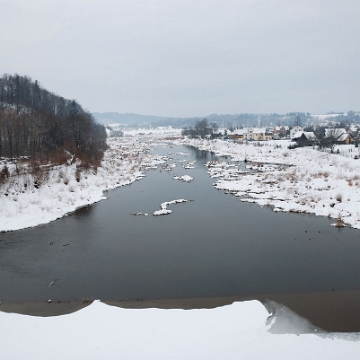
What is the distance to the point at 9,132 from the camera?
2642cm

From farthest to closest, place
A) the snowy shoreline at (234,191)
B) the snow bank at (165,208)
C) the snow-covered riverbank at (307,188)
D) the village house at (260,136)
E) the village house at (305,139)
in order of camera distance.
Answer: the village house at (260,136) → the village house at (305,139) → the snow bank at (165,208) → the snow-covered riverbank at (307,188) → the snowy shoreline at (234,191)

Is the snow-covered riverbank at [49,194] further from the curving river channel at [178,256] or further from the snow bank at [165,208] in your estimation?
the snow bank at [165,208]

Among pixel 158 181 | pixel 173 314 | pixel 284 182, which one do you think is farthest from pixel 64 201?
pixel 284 182

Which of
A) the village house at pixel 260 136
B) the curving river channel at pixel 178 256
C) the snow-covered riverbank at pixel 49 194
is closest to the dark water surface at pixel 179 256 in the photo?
the curving river channel at pixel 178 256

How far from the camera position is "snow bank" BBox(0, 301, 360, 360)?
246 inches

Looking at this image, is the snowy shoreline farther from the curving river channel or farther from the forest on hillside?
the forest on hillside

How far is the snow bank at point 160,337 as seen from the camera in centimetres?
624

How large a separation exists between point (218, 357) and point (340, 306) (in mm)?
4008

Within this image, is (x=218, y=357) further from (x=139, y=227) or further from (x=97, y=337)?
(x=139, y=227)

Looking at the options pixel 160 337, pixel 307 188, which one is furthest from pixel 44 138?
pixel 160 337

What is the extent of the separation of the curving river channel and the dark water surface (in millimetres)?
32

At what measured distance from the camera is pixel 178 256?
37.9ft

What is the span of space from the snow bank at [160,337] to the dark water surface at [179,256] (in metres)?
1.11

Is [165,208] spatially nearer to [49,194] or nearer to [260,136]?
[49,194]
